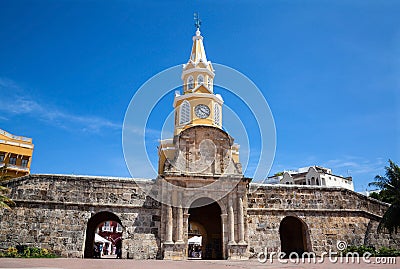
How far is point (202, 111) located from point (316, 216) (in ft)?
39.3

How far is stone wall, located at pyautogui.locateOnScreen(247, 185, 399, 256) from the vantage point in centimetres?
2262

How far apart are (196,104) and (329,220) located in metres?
13.6

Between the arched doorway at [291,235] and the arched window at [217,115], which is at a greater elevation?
the arched window at [217,115]

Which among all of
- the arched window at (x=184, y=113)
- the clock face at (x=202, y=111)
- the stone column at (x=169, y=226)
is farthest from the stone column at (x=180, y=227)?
the clock face at (x=202, y=111)

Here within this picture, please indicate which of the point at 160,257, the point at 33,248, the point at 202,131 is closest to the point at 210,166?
the point at 202,131

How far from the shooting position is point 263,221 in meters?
22.8

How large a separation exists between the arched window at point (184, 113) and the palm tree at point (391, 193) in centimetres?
1465

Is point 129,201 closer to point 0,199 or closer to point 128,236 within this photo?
point 128,236

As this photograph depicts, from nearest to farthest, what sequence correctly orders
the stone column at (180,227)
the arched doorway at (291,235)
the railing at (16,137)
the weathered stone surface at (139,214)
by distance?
the stone column at (180,227), the weathered stone surface at (139,214), the arched doorway at (291,235), the railing at (16,137)

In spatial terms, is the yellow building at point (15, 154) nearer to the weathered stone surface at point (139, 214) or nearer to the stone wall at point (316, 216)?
the weathered stone surface at point (139, 214)

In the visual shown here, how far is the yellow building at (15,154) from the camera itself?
36.3 m

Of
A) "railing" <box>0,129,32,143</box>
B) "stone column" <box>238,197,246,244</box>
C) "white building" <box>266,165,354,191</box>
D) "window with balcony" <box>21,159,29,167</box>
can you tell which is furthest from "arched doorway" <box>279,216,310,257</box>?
"railing" <box>0,129,32,143</box>

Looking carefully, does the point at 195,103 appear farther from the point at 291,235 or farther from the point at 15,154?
the point at 15,154

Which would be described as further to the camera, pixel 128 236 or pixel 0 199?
pixel 128 236
